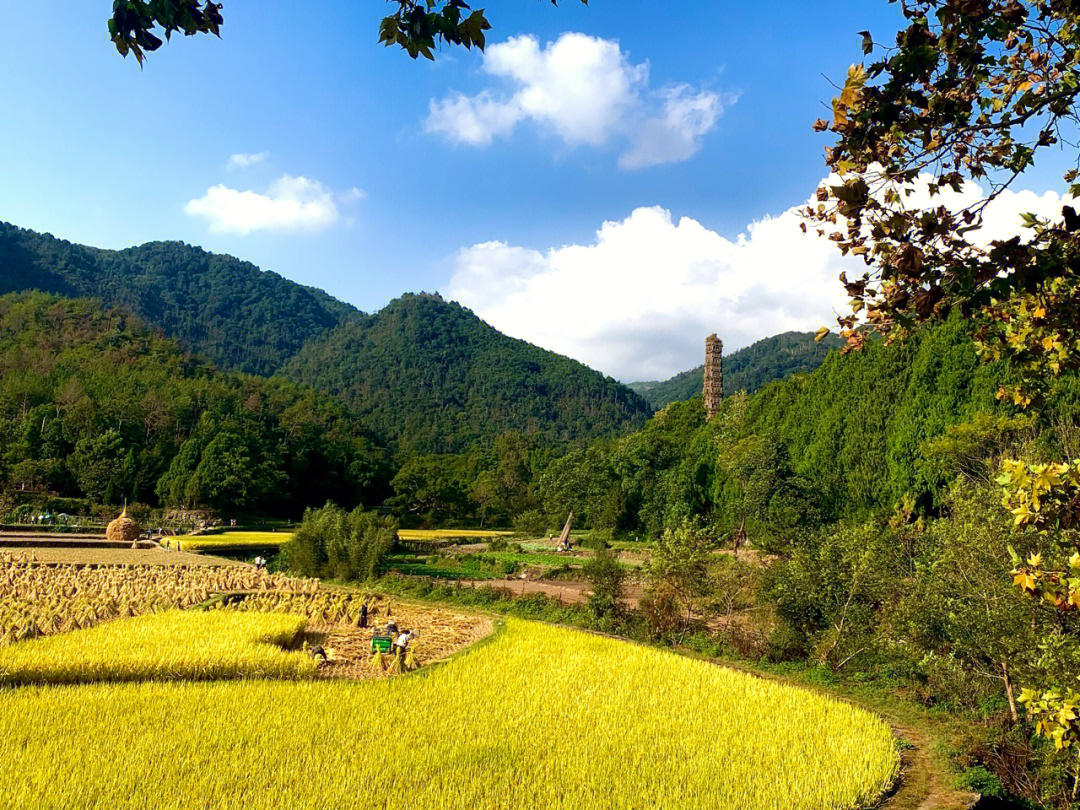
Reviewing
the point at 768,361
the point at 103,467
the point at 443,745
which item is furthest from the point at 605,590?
the point at 768,361

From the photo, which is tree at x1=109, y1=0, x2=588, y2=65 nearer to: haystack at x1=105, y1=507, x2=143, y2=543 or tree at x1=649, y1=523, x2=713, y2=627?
tree at x1=649, y1=523, x2=713, y2=627

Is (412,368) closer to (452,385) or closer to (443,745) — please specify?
(452,385)

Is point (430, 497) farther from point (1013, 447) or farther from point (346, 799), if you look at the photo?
point (346, 799)

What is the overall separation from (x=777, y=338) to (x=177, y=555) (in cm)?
19056

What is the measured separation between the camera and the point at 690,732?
373 inches

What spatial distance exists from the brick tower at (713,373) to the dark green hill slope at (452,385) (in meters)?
48.3

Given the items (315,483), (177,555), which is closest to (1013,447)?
(177,555)

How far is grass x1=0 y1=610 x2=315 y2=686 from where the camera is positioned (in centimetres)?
1059

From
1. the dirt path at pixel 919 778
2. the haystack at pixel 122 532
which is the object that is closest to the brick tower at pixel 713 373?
the haystack at pixel 122 532

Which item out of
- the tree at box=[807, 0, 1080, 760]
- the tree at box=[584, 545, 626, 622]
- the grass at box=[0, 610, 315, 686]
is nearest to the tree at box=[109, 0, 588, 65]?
the tree at box=[807, 0, 1080, 760]

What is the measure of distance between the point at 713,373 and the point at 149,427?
62814 millimetres

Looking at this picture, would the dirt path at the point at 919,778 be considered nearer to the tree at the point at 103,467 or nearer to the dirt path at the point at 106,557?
the dirt path at the point at 106,557

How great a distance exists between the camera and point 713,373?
242ft

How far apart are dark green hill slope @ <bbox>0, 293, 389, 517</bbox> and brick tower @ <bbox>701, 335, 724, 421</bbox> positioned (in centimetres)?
3945
